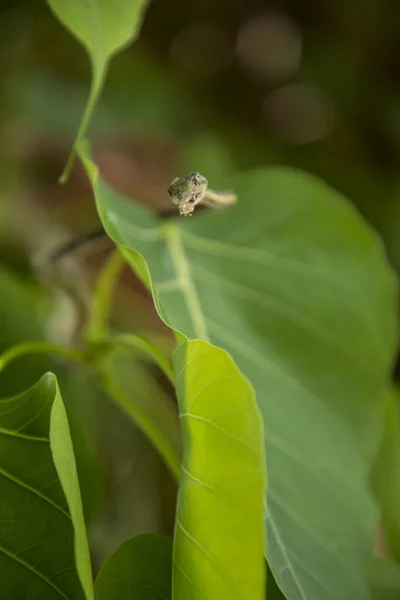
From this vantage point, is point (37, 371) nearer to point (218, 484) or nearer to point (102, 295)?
point (102, 295)

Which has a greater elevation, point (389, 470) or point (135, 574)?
point (135, 574)

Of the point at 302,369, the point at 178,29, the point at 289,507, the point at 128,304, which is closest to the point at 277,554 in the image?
the point at 289,507

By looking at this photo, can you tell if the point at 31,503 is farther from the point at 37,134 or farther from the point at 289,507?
the point at 37,134

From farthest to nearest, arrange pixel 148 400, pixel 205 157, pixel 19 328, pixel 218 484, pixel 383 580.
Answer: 1. pixel 205 157
2. pixel 148 400
3. pixel 19 328
4. pixel 383 580
5. pixel 218 484

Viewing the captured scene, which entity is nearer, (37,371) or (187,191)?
(187,191)

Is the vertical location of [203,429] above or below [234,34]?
above

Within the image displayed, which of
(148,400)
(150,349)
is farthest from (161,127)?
(150,349)

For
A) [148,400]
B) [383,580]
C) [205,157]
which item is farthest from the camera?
[205,157]
